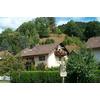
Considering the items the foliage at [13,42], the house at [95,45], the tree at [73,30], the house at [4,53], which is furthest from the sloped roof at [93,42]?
the house at [4,53]

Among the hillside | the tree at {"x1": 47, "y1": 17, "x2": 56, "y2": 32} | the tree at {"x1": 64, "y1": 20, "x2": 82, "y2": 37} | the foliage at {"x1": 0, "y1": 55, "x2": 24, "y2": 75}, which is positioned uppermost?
the tree at {"x1": 47, "y1": 17, "x2": 56, "y2": 32}

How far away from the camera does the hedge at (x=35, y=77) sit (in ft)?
27.7

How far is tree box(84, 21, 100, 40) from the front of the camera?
834 centimetres

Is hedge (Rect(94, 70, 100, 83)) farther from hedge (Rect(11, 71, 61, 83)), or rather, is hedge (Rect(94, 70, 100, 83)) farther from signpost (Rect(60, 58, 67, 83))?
hedge (Rect(11, 71, 61, 83))

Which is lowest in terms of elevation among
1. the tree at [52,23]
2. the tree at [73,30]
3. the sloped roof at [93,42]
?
the sloped roof at [93,42]

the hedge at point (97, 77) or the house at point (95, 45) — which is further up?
the house at point (95, 45)

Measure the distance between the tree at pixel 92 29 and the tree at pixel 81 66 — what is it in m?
0.36

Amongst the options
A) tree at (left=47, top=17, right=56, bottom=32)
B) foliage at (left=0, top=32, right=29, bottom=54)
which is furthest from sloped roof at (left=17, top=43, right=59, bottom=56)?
tree at (left=47, top=17, right=56, bottom=32)

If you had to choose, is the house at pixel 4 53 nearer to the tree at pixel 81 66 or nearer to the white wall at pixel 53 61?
the white wall at pixel 53 61

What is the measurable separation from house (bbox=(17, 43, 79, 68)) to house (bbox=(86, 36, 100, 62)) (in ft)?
1.18

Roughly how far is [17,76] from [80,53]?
141 centimetres

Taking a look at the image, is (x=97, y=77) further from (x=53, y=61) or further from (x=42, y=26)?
(x=42, y=26)
